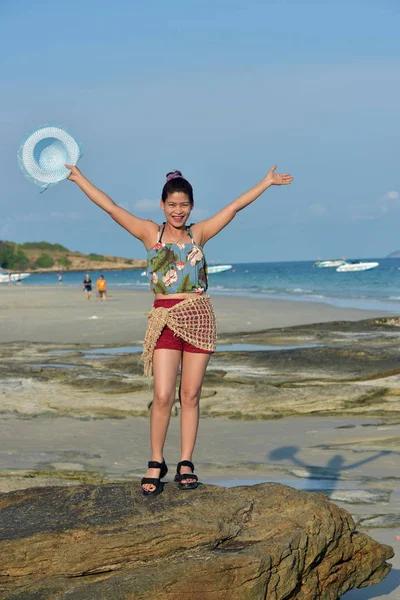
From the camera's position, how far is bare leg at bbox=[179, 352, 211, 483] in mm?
5855

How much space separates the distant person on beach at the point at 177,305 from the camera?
19.1 ft

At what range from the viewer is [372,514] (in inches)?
279

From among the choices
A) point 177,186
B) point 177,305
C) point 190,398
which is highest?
point 177,186

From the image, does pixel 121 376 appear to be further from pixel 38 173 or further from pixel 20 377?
pixel 38 173

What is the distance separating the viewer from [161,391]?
5777 millimetres

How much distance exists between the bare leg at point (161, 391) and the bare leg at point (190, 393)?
0.24 feet

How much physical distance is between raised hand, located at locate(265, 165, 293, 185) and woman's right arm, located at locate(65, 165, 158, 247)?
2.93 ft

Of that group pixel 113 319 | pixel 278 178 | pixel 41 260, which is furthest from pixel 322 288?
pixel 41 260

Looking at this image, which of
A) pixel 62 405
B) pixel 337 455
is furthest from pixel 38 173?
pixel 62 405

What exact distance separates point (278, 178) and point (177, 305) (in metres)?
1.20

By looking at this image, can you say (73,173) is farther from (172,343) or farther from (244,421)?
(244,421)

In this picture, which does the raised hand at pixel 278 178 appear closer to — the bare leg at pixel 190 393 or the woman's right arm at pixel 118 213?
the woman's right arm at pixel 118 213

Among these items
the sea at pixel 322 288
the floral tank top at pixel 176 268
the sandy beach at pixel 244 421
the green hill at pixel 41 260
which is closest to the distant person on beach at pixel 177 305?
the floral tank top at pixel 176 268

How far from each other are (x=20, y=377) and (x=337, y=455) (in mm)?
7024
